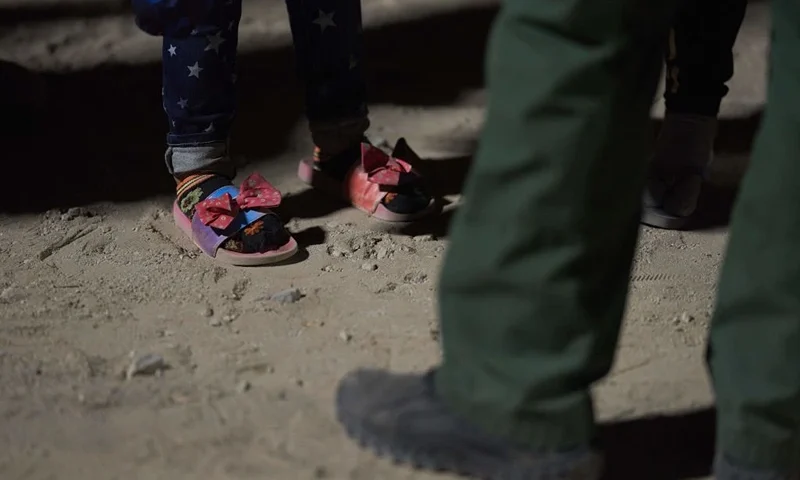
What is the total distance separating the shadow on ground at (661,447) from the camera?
3.53 feet

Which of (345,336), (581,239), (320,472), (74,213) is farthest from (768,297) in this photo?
(74,213)

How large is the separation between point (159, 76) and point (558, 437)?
1.67 m

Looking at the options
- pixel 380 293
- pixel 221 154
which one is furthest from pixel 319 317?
pixel 221 154

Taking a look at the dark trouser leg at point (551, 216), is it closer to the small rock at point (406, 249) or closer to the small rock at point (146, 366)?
the small rock at point (146, 366)

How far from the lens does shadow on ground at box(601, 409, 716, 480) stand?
108cm

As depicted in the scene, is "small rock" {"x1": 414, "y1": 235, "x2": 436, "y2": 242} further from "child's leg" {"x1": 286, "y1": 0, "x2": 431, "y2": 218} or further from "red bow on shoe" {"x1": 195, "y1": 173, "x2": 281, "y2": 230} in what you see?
"red bow on shoe" {"x1": 195, "y1": 173, "x2": 281, "y2": 230}

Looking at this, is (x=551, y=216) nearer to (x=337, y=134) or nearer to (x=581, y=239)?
(x=581, y=239)

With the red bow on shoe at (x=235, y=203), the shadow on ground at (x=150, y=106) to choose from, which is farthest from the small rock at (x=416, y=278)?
the shadow on ground at (x=150, y=106)

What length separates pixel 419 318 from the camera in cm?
140

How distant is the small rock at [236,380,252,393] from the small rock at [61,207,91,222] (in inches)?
25.9

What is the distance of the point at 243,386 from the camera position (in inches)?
48.0

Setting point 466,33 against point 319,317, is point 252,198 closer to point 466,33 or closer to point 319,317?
point 319,317

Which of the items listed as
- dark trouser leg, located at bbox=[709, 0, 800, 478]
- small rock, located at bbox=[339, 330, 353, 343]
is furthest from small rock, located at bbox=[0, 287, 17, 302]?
dark trouser leg, located at bbox=[709, 0, 800, 478]

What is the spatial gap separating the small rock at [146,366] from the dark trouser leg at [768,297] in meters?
0.69
